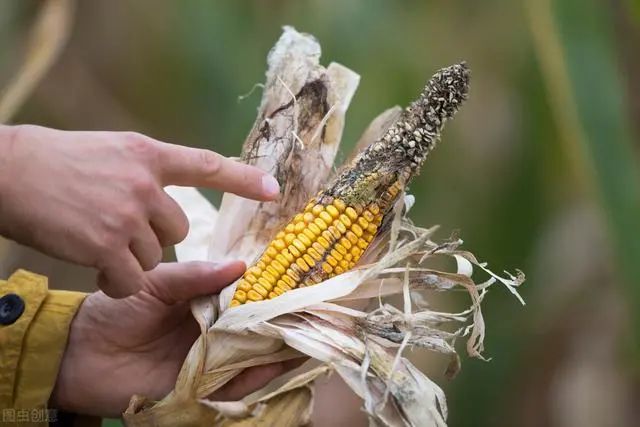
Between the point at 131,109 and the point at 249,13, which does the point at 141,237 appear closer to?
the point at 249,13

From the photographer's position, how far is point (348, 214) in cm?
79

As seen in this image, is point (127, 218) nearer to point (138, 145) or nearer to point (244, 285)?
point (138, 145)

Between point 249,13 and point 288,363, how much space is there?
97 centimetres

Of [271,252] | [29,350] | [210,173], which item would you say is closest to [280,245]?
[271,252]

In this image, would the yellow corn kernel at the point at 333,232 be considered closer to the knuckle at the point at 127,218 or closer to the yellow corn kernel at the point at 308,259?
the yellow corn kernel at the point at 308,259

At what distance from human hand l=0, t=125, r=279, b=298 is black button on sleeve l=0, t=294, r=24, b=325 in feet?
0.71

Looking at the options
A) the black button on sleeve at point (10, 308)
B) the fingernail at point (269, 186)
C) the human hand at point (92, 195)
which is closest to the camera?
the human hand at point (92, 195)

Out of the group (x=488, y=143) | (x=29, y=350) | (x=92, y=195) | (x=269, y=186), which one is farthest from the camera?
(x=488, y=143)

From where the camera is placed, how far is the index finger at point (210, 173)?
667 millimetres

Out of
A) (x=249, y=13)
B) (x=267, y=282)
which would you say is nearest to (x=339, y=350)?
(x=267, y=282)

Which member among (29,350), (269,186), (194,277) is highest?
(269,186)

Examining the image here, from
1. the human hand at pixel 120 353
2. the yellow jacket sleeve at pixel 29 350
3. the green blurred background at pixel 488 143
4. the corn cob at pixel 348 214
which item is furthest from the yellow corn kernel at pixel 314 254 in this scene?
the green blurred background at pixel 488 143

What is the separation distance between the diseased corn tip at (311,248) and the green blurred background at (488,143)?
667 mm

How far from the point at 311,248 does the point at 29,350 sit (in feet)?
0.89
